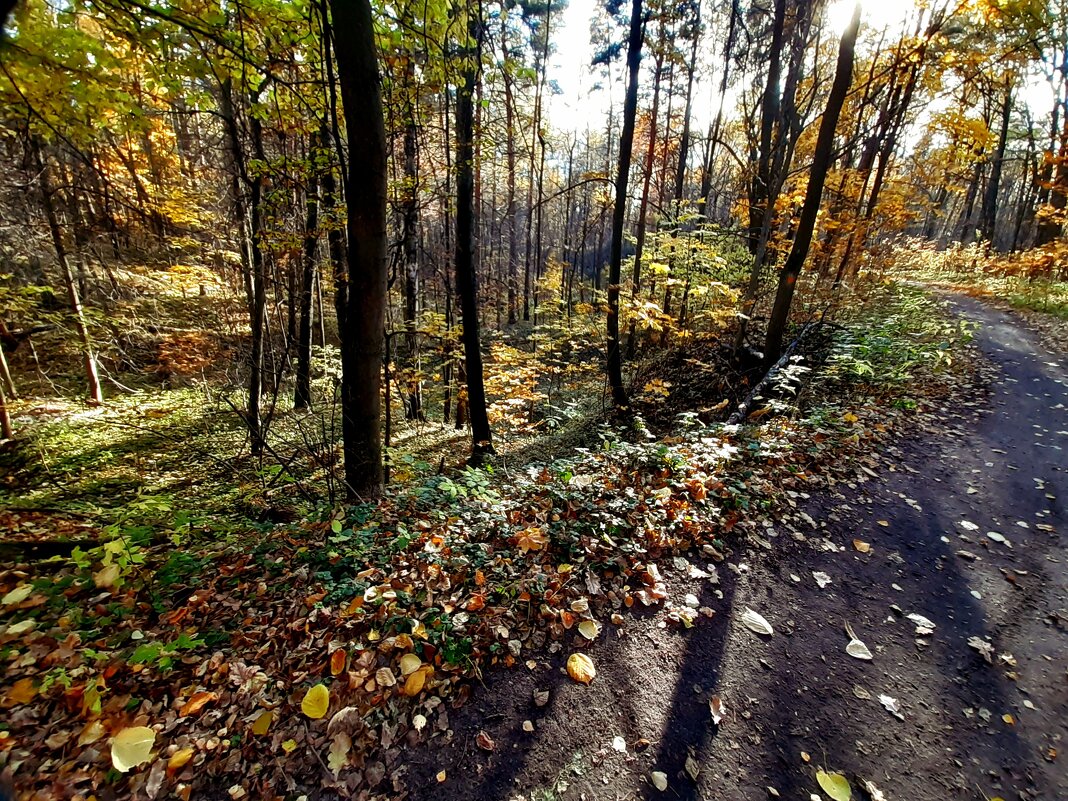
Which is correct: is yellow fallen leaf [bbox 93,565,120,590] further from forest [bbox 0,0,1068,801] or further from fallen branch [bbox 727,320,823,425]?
fallen branch [bbox 727,320,823,425]

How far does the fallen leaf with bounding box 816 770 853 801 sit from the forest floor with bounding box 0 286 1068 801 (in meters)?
0.05

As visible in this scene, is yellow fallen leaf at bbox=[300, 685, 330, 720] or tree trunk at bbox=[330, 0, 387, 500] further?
tree trunk at bbox=[330, 0, 387, 500]

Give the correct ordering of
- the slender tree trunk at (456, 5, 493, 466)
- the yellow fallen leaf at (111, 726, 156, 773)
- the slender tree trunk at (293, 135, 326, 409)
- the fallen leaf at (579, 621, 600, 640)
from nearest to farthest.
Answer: the yellow fallen leaf at (111, 726, 156, 773) → the fallen leaf at (579, 621, 600, 640) → the slender tree trunk at (293, 135, 326, 409) → the slender tree trunk at (456, 5, 493, 466)

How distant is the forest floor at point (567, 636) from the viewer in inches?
88.0

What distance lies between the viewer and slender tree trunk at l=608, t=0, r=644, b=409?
8883 mm

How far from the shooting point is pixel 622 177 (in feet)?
30.9

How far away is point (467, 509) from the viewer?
4.24 meters

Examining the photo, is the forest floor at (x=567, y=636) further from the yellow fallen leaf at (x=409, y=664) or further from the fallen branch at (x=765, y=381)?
the fallen branch at (x=765, y=381)

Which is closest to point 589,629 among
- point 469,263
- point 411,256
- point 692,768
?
point 692,768

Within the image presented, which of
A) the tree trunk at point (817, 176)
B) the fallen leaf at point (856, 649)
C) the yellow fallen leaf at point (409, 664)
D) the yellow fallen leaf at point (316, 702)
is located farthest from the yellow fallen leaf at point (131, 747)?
the tree trunk at point (817, 176)

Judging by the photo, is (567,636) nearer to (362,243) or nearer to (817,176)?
(362,243)

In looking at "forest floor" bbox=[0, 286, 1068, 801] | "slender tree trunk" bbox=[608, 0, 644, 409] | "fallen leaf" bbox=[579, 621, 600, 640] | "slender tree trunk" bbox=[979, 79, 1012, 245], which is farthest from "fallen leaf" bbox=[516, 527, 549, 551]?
"slender tree trunk" bbox=[979, 79, 1012, 245]

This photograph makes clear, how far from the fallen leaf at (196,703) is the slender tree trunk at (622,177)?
878 cm

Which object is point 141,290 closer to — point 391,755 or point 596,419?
point 596,419
